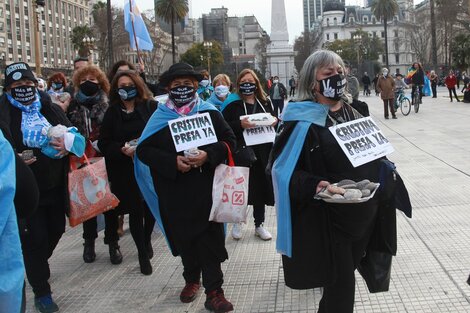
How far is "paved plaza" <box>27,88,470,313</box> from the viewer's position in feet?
12.7

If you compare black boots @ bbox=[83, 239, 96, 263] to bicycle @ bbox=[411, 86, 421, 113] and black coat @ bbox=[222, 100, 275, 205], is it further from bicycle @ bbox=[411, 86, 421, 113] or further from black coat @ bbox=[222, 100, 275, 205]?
bicycle @ bbox=[411, 86, 421, 113]

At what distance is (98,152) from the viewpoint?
5.41 metres

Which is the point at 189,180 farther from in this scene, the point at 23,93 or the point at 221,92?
the point at 221,92

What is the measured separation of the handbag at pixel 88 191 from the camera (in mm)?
4345

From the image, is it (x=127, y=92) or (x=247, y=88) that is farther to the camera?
(x=247, y=88)

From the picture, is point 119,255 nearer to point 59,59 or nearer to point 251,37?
point 59,59

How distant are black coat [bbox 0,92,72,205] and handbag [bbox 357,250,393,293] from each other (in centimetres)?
258

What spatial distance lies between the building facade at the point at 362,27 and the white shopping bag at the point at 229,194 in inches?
4948

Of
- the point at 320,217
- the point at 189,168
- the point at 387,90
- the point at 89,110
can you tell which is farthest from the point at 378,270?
the point at 387,90

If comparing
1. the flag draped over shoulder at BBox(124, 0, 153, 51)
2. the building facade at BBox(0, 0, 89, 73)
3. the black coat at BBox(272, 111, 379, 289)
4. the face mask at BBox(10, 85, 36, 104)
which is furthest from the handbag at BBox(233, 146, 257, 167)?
the building facade at BBox(0, 0, 89, 73)

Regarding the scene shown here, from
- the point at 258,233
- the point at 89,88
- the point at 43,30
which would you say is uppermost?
the point at 43,30

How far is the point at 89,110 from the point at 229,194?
92.1 inches

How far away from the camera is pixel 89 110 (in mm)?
5492

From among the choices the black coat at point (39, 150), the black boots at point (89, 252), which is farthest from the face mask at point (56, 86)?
the black coat at point (39, 150)
